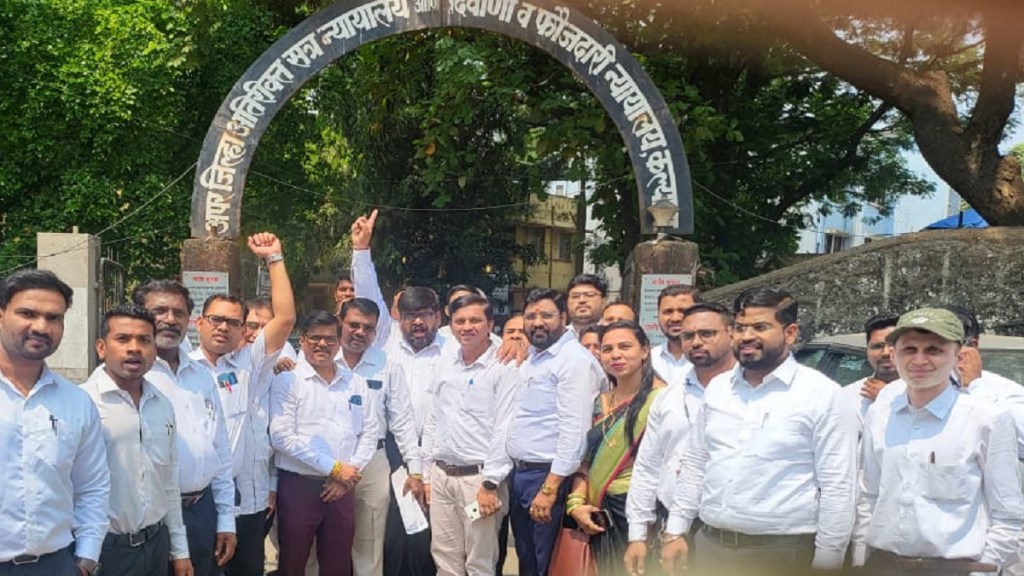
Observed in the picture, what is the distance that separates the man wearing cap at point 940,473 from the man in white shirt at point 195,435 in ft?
8.97

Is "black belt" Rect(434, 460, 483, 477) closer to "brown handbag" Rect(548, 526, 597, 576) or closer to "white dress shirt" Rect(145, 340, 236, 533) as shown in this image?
"brown handbag" Rect(548, 526, 597, 576)

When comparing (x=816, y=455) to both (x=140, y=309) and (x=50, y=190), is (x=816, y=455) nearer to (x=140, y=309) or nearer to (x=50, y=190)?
(x=140, y=309)

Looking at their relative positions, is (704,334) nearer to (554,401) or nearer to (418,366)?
(554,401)

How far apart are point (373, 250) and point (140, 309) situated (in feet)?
54.5

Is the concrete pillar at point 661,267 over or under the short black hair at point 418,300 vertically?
over

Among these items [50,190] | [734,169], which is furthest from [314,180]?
[734,169]

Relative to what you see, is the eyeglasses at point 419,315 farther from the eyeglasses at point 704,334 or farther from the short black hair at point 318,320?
the eyeglasses at point 704,334

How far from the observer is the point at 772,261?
49.9 ft

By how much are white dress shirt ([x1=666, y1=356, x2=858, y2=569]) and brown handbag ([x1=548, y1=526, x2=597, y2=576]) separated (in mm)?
1000

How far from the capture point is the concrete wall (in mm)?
9297

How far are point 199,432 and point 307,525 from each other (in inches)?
48.9

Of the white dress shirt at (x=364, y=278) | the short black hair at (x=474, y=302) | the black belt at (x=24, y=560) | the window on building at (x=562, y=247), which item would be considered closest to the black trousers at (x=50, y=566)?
the black belt at (x=24, y=560)

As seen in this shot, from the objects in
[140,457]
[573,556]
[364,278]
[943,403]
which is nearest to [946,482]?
[943,403]

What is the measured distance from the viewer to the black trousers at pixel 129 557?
3.69 metres
